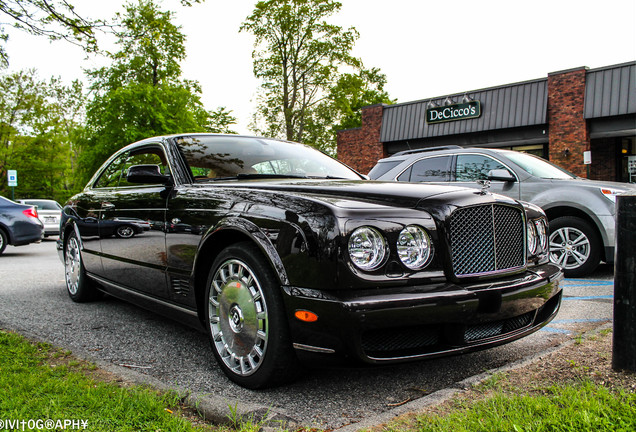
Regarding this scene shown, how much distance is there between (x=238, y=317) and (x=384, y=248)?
99 cm

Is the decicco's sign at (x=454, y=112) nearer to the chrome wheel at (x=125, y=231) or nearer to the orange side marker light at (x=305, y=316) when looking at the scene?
the chrome wheel at (x=125, y=231)

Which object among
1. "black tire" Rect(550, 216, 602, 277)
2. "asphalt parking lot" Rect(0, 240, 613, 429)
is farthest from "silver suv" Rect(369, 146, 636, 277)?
"asphalt parking lot" Rect(0, 240, 613, 429)

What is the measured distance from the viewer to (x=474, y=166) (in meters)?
7.52

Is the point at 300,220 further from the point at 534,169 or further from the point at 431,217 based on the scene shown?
the point at 534,169

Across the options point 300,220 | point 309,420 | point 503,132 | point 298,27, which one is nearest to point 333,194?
point 300,220

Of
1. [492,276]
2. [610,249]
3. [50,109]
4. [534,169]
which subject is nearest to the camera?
[492,276]

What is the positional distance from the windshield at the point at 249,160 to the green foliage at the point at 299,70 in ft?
100

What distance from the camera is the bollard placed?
2793 millimetres

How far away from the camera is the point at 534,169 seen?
7.21 meters

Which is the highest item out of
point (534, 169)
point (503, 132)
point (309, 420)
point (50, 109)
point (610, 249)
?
point (50, 109)

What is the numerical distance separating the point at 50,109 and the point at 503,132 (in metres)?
27.7

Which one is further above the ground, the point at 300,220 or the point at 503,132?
the point at 503,132

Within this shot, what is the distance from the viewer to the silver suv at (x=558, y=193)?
6.51 metres

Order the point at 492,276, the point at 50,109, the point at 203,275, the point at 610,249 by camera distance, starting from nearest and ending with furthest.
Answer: the point at 492,276, the point at 203,275, the point at 610,249, the point at 50,109
